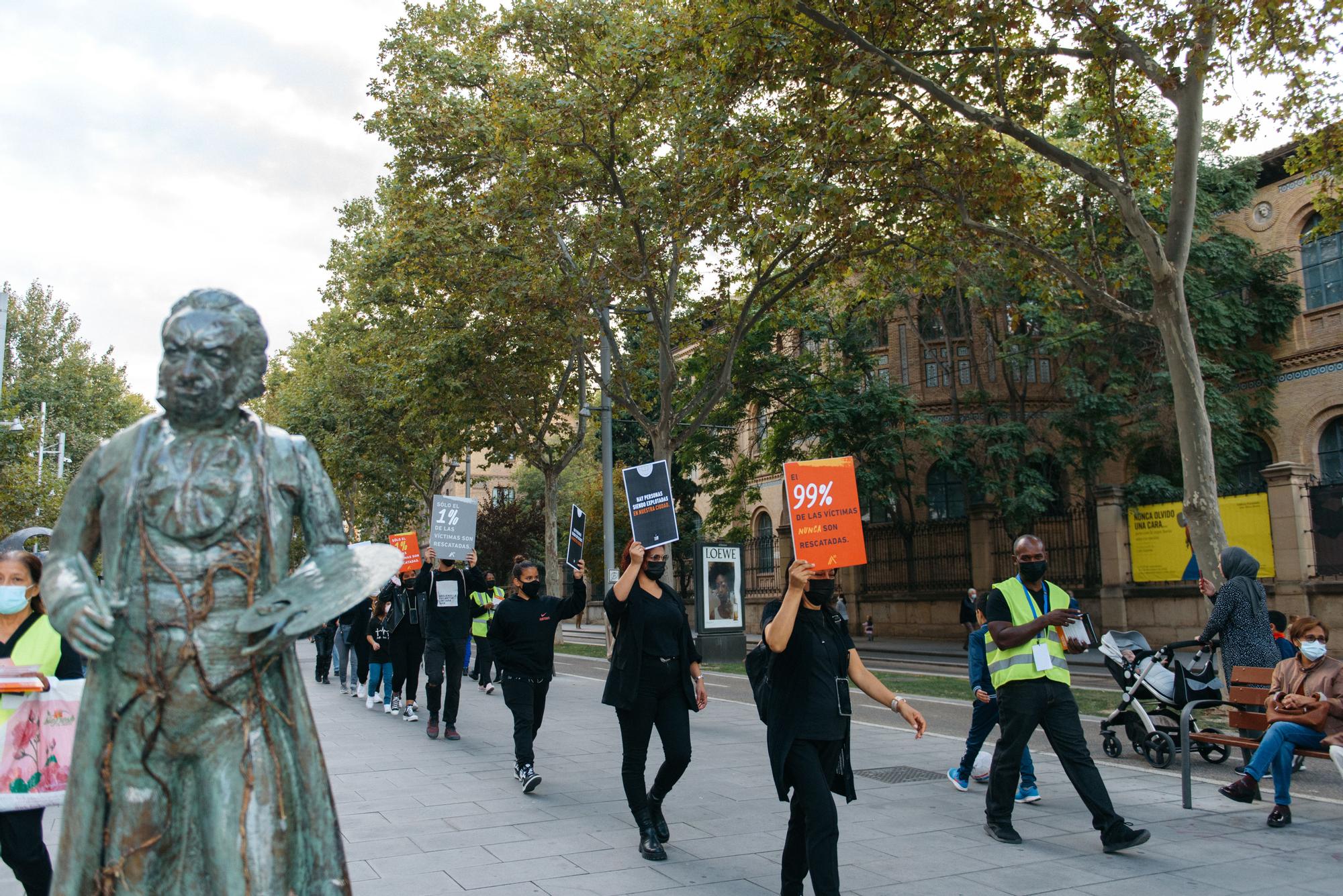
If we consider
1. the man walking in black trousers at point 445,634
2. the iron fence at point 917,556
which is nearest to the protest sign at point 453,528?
the man walking in black trousers at point 445,634

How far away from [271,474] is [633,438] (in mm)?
35386

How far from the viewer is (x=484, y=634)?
1458cm

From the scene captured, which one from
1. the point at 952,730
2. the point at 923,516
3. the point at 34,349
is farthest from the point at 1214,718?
the point at 34,349

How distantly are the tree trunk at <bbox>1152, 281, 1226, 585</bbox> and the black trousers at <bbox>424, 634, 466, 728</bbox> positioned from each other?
8224mm

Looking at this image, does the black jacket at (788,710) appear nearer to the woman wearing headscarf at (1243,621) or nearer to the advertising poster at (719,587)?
the woman wearing headscarf at (1243,621)

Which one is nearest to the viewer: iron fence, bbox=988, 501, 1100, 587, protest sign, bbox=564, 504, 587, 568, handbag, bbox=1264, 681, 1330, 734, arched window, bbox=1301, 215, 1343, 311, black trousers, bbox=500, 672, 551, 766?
handbag, bbox=1264, 681, 1330, 734

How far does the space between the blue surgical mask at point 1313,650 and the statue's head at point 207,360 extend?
23.2 ft

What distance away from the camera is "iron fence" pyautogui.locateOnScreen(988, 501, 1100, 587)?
1049 inches

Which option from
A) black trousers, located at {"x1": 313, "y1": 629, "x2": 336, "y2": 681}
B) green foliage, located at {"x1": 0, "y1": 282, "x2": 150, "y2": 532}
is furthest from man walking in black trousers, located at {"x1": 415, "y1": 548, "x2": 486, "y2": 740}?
green foliage, located at {"x1": 0, "y1": 282, "x2": 150, "y2": 532}

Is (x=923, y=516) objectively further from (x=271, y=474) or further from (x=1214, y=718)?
(x=271, y=474)

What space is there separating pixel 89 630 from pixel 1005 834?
17.9ft

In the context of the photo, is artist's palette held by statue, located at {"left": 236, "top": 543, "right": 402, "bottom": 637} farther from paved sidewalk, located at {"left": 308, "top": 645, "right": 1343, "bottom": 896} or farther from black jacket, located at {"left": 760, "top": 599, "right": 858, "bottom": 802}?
paved sidewalk, located at {"left": 308, "top": 645, "right": 1343, "bottom": 896}

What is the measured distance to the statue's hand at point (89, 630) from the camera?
2.69 m

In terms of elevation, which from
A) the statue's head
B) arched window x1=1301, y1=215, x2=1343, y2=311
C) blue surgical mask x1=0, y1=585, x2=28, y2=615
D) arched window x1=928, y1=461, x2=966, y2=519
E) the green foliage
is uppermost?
the green foliage
